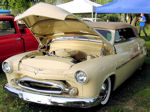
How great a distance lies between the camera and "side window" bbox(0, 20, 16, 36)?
5.06 m

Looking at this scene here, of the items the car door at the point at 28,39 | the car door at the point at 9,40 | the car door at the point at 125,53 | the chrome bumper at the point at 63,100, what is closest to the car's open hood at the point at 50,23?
the car door at the point at 125,53

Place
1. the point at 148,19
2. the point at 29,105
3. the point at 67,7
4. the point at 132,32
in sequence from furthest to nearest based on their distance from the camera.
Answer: the point at 148,19
the point at 67,7
the point at 132,32
the point at 29,105

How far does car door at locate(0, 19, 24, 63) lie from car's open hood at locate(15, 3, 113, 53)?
134cm

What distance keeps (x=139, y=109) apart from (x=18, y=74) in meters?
2.11

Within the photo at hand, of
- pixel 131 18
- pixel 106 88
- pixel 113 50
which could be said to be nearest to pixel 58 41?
pixel 113 50

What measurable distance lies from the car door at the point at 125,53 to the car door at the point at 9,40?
2925mm

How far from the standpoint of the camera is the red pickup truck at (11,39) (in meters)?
4.93

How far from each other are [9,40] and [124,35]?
305 cm

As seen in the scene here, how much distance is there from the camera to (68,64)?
9.18 ft

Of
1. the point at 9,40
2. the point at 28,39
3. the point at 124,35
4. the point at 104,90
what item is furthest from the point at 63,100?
the point at 28,39

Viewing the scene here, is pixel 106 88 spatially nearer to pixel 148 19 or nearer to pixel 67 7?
pixel 67 7

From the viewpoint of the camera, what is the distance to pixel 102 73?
8.96ft

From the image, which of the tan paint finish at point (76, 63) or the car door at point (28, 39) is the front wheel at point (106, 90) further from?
the car door at point (28, 39)

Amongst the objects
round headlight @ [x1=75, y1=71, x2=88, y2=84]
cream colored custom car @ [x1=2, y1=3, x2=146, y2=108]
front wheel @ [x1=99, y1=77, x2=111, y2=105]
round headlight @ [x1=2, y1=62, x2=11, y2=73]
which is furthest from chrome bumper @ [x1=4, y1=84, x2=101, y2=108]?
round headlight @ [x1=2, y1=62, x2=11, y2=73]
